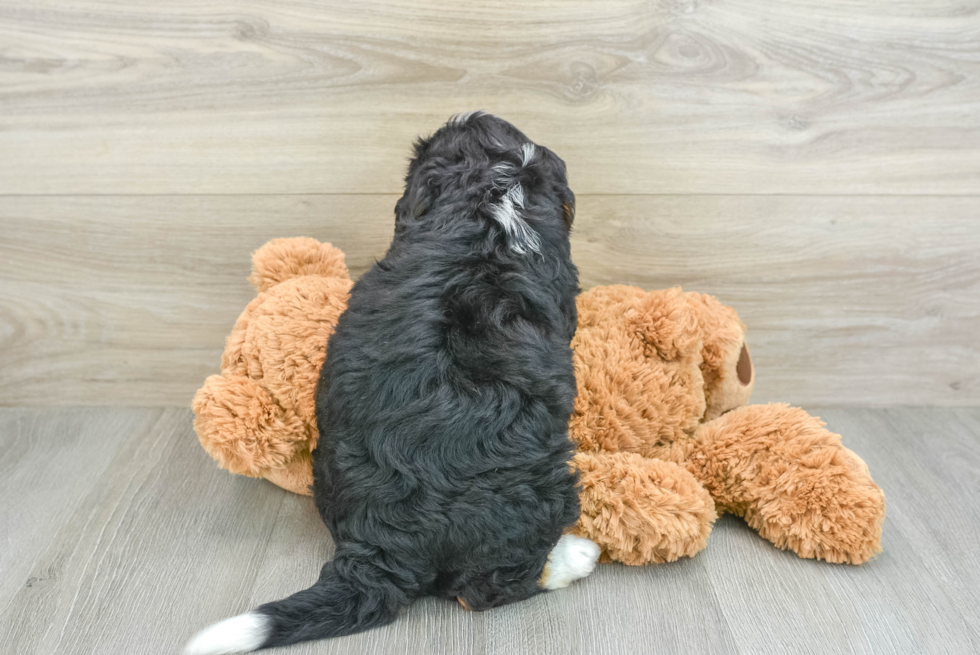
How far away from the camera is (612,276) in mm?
1476

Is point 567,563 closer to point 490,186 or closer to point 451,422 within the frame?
point 451,422

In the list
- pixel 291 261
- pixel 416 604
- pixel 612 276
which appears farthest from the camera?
pixel 612 276

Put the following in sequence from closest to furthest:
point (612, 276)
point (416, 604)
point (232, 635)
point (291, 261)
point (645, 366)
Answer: point (232, 635)
point (416, 604)
point (645, 366)
point (291, 261)
point (612, 276)

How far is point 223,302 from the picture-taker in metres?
1.50

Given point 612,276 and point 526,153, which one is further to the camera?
point 612,276

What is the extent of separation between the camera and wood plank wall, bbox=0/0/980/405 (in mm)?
1316

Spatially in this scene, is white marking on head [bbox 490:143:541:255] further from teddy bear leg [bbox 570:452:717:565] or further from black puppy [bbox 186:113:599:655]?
teddy bear leg [bbox 570:452:717:565]

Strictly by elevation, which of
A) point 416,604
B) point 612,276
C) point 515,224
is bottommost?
point 416,604

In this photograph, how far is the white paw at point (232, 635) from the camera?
0.92m

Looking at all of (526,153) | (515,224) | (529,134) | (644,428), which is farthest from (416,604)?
(529,134)

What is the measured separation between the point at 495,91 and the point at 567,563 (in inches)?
32.9

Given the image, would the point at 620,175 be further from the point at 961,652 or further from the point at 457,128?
the point at 961,652

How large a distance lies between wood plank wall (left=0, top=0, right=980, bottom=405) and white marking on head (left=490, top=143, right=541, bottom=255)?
1.25 feet

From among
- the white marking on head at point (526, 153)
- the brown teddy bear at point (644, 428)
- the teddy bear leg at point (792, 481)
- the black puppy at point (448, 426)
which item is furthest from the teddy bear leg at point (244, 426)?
the teddy bear leg at point (792, 481)
